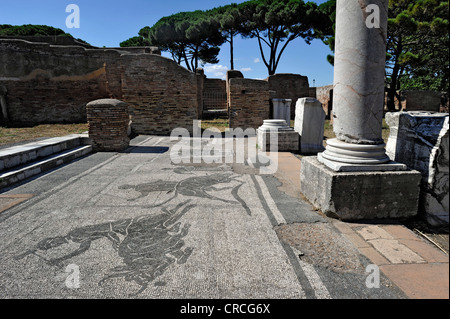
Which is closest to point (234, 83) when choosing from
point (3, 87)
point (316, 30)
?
point (3, 87)

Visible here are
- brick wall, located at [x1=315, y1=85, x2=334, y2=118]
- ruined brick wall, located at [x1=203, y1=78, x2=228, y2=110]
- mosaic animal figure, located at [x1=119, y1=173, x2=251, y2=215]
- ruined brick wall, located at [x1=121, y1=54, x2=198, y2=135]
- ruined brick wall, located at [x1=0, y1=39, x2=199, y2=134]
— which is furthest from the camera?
brick wall, located at [x1=315, y1=85, x2=334, y2=118]

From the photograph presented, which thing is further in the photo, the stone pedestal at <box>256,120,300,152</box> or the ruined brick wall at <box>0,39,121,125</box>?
the ruined brick wall at <box>0,39,121,125</box>

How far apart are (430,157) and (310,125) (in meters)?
4.19

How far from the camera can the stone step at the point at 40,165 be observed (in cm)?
423

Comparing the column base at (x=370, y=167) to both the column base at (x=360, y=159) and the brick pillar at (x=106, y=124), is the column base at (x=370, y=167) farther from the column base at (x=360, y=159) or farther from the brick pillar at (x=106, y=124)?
the brick pillar at (x=106, y=124)

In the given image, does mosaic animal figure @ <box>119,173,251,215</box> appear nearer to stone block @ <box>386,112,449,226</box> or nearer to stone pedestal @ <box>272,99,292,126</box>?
stone block @ <box>386,112,449,226</box>

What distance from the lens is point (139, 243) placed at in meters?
2.41

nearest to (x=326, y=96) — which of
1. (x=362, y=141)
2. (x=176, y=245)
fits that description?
(x=362, y=141)

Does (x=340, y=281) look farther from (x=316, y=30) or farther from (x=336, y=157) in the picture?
(x=316, y=30)

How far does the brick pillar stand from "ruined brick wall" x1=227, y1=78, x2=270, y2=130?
4869 millimetres

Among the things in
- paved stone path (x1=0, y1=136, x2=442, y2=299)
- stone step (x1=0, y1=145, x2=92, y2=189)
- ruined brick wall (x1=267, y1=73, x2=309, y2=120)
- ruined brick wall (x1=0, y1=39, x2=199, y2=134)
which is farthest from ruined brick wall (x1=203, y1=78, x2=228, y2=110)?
paved stone path (x1=0, y1=136, x2=442, y2=299)

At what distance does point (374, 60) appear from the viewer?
9.30 ft

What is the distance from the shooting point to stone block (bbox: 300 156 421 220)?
277cm
